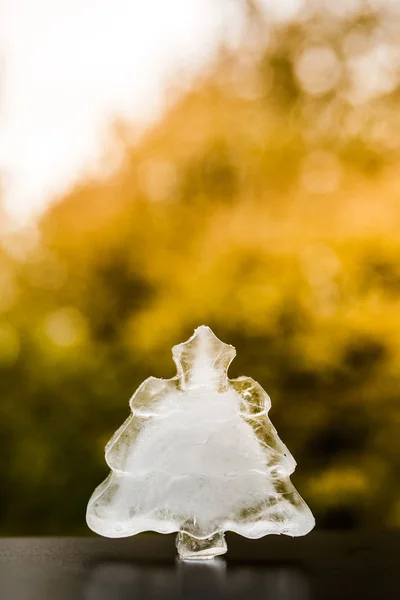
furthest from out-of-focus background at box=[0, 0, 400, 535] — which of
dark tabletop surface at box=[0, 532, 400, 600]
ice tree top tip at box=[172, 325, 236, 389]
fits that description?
ice tree top tip at box=[172, 325, 236, 389]

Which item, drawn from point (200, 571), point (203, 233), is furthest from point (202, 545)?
point (203, 233)

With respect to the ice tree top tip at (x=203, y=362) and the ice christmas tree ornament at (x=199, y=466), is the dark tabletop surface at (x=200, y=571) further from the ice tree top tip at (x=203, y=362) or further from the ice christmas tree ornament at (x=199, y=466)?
the ice tree top tip at (x=203, y=362)

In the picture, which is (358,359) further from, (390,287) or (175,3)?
(175,3)

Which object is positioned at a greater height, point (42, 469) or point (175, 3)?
point (175, 3)

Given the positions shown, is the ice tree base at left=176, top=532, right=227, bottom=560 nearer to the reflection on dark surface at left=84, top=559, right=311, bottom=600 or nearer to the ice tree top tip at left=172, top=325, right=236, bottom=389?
the reflection on dark surface at left=84, top=559, right=311, bottom=600

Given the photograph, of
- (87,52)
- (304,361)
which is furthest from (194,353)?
(87,52)
